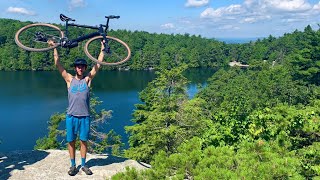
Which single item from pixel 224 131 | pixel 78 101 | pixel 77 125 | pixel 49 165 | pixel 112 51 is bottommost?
pixel 49 165

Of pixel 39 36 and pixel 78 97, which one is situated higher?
pixel 39 36

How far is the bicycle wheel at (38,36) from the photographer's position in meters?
6.40

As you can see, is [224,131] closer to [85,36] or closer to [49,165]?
[85,36]

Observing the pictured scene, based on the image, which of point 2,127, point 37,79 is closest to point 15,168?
point 2,127

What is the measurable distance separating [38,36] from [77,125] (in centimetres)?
187

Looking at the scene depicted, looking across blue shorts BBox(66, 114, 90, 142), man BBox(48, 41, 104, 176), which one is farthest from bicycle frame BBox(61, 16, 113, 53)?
blue shorts BBox(66, 114, 90, 142)

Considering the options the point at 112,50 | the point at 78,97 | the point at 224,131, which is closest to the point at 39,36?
the point at 112,50

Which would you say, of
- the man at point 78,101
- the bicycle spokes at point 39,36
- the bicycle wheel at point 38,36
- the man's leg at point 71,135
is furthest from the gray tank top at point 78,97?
the bicycle spokes at point 39,36

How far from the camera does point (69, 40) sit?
6281 millimetres

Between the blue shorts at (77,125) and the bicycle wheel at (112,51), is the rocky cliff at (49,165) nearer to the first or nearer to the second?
the blue shorts at (77,125)

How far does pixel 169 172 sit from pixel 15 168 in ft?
12.1

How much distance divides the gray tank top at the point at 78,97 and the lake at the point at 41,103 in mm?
20306

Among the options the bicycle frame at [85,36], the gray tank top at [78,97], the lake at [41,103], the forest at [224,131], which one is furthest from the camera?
the lake at [41,103]

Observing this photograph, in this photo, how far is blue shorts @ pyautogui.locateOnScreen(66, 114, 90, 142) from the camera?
5.90 metres
